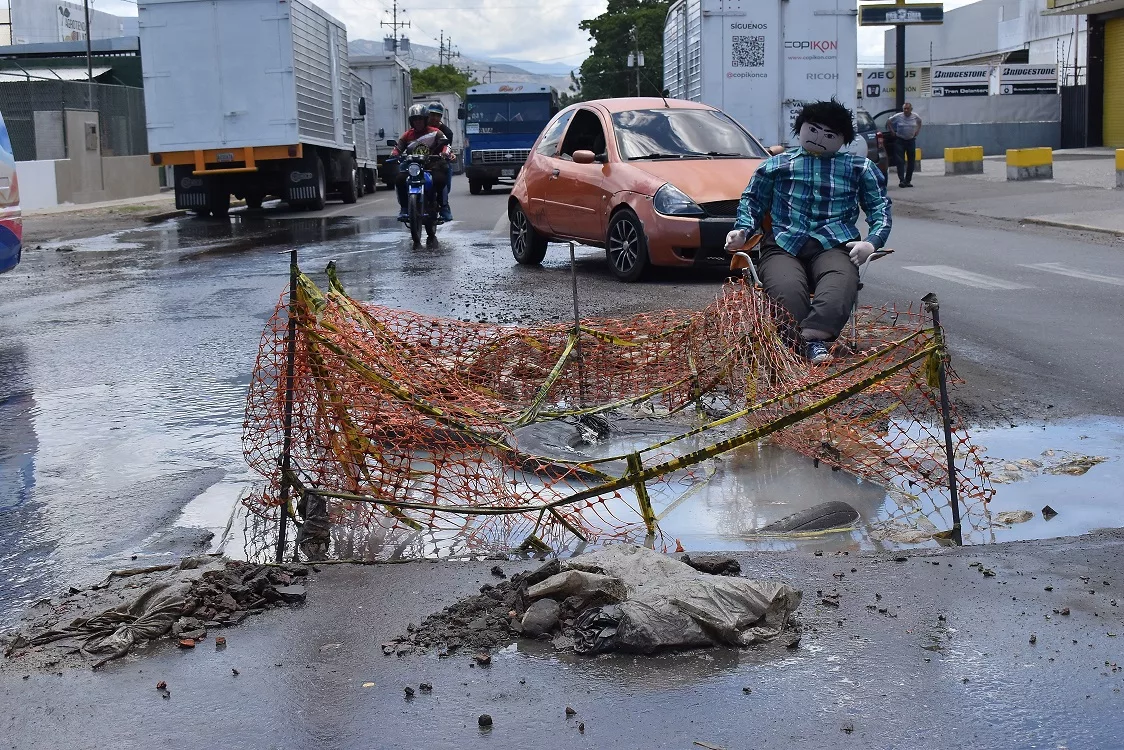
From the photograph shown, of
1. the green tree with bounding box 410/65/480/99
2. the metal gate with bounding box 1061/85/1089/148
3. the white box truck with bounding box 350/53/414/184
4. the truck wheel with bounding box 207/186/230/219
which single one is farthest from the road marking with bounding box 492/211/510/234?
the green tree with bounding box 410/65/480/99

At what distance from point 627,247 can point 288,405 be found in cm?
764

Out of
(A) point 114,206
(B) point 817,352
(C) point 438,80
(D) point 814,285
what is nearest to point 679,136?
(D) point 814,285

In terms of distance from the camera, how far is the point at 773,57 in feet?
76.8

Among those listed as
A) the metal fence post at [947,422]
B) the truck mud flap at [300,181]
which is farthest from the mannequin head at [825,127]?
the truck mud flap at [300,181]

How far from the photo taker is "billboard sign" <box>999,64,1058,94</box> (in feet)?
161

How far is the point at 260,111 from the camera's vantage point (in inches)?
954

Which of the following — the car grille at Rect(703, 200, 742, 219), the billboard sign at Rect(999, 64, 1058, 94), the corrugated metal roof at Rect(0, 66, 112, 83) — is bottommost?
the car grille at Rect(703, 200, 742, 219)

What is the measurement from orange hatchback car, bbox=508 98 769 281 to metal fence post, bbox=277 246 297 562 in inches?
274

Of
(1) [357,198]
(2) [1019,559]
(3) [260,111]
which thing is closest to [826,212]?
(2) [1019,559]

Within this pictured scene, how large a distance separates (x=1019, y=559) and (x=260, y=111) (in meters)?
22.1

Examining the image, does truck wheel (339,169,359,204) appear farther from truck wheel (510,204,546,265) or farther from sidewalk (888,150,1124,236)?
truck wheel (510,204,546,265)

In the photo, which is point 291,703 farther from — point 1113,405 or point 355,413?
point 1113,405

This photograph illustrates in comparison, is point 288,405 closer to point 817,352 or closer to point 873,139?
point 817,352

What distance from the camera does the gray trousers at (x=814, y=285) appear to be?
6250mm
